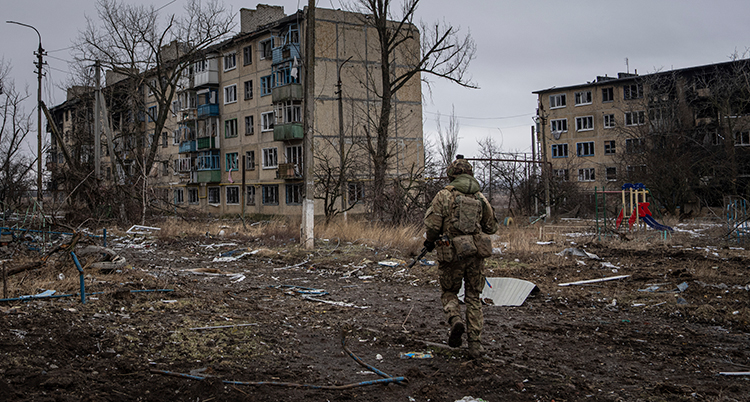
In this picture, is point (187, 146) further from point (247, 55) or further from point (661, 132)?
point (661, 132)

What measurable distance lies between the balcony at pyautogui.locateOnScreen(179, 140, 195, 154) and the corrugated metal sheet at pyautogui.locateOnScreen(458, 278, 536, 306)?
42.1 meters

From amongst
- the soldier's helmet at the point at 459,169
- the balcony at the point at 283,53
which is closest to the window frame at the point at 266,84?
Answer: the balcony at the point at 283,53

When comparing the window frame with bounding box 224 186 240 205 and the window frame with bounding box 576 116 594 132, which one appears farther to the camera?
the window frame with bounding box 576 116 594 132

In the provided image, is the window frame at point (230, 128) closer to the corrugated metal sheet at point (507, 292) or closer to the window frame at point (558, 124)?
the window frame at point (558, 124)

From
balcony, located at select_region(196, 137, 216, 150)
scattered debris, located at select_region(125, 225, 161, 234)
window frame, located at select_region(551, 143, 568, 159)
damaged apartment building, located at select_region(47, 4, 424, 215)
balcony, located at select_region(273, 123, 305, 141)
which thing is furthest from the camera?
window frame, located at select_region(551, 143, 568, 159)

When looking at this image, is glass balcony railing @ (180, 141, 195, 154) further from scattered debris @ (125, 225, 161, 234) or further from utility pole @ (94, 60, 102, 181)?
scattered debris @ (125, 225, 161, 234)

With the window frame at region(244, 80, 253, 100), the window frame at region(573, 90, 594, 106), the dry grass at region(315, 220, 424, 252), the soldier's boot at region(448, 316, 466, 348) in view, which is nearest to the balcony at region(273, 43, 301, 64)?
the window frame at region(244, 80, 253, 100)

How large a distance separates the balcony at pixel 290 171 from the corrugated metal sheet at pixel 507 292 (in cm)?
2860

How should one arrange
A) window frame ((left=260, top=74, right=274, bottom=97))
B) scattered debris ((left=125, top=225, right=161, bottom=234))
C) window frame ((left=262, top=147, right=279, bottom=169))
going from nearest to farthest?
scattered debris ((left=125, top=225, right=161, bottom=234)) < window frame ((left=262, top=147, right=279, bottom=169)) < window frame ((left=260, top=74, right=274, bottom=97))

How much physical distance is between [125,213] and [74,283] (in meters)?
18.1

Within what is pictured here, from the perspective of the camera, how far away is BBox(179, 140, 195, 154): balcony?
4678 centimetres

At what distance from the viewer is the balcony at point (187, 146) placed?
153ft

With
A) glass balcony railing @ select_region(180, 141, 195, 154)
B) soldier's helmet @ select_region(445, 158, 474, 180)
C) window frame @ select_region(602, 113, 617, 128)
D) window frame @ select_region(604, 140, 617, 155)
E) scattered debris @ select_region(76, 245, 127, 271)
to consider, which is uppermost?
window frame @ select_region(602, 113, 617, 128)

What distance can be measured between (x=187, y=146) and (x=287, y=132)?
47.7 ft
